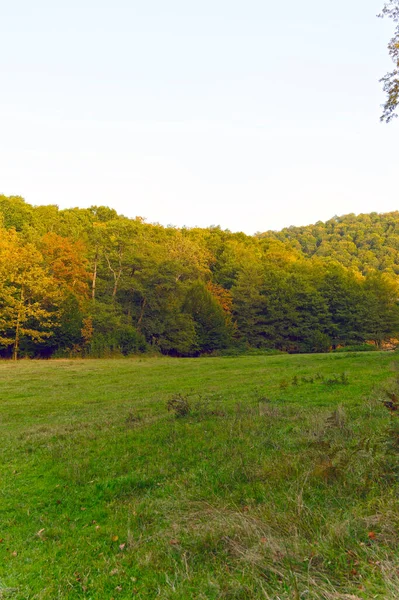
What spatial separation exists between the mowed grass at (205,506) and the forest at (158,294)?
35405mm

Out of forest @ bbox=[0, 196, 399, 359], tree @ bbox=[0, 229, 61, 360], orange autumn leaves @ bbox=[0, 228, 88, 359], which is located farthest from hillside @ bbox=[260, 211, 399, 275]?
tree @ bbox=[0, 229, 61, 360]

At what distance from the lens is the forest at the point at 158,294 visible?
1735 inches

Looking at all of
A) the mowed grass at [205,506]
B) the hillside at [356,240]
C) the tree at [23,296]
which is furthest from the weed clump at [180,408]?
the hillside at [356,240]

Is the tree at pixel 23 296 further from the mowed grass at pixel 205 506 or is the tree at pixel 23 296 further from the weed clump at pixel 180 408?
the weed clump at pixel 180 408

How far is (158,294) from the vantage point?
5491 centimetres

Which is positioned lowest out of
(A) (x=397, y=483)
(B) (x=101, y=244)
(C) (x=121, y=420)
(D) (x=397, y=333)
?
(D) (x=397, y=333)

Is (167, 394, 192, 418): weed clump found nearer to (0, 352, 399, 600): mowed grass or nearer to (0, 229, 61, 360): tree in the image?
(0, 352, 399, 600): mowed grass

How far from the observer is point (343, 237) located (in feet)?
376

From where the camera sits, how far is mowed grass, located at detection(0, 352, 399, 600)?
3.73m

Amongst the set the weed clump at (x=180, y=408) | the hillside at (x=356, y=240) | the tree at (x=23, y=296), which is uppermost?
the hillside at (x=356, y=240)

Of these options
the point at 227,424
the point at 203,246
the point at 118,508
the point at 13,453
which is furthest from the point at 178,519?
the point at 203,246

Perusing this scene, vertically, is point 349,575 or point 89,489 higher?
point 349,575

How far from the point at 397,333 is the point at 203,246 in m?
36.9

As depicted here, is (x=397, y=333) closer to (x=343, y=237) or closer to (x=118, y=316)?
(x=118, y=316)
